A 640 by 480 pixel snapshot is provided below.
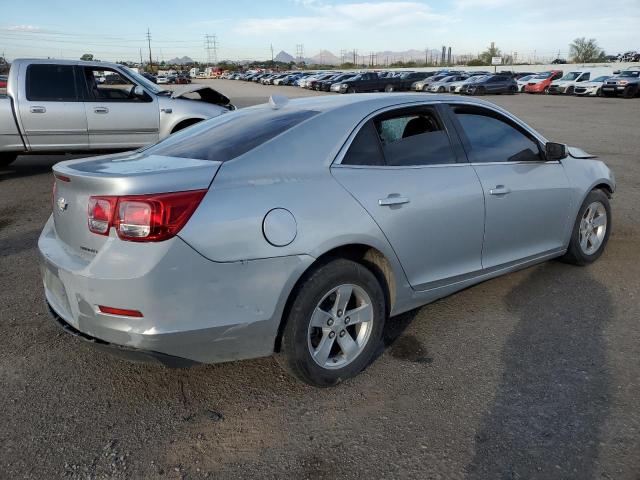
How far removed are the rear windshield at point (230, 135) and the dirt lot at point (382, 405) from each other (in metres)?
1.32

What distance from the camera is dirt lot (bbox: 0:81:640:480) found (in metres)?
2.46

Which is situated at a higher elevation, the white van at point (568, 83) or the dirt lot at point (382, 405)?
the white van at point (568, 83)

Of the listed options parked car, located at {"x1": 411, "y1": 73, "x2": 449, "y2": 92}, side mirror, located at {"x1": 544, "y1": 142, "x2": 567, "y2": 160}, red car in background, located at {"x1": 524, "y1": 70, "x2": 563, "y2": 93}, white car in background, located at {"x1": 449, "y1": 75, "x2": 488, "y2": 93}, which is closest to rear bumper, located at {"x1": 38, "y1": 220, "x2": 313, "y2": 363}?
side mirror, located at {"x1": 544, "y1": 142, "x2": 567, "y2": 160}

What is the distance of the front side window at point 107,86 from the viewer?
8766 millimetres

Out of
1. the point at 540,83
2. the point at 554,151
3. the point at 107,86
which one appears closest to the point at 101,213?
the point at 554,151

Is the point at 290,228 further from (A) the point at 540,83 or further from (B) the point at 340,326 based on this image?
(A) the point at 540,83

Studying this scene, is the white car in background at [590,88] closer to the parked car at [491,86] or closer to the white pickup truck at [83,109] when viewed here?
the parked car at [491,86]

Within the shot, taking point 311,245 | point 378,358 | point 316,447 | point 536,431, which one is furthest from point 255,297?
point 536,431

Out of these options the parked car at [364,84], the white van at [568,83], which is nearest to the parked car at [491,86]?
the white van at [568,83]

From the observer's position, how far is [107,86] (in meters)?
9.12

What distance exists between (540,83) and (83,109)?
123ft

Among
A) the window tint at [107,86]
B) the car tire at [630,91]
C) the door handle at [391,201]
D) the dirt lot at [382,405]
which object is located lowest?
the dirt lot at [382,405]

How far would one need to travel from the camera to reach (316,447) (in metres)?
2.58

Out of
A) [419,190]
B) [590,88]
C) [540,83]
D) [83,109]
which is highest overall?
[83,109]
